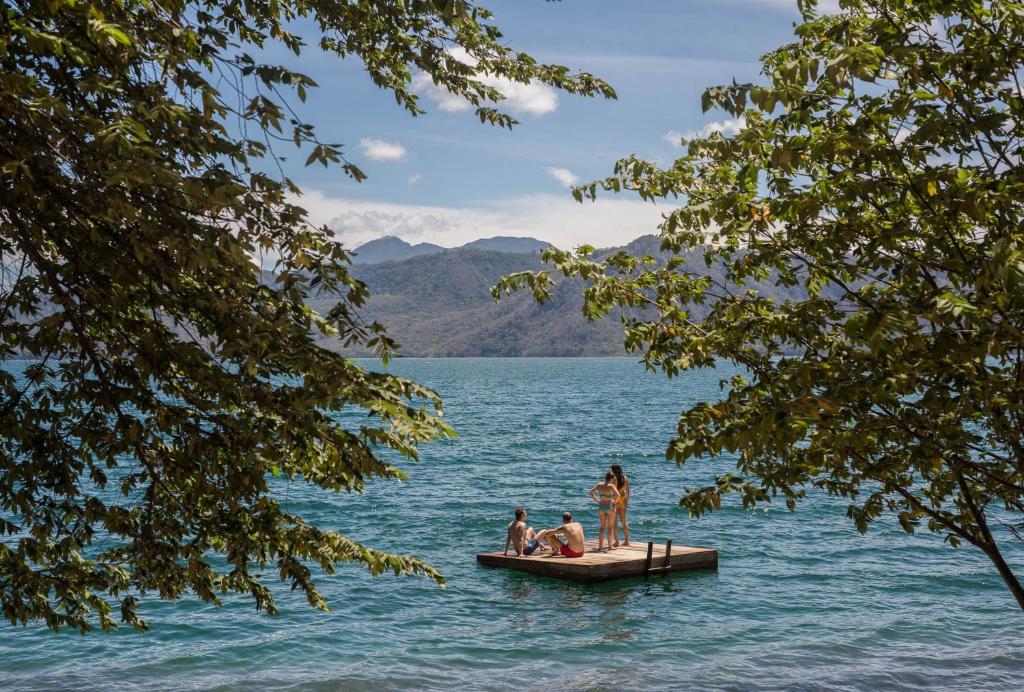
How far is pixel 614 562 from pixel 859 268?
17532mm

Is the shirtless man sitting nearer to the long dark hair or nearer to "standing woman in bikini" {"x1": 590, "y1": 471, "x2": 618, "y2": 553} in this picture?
"standing woman in bikini" {"x1": 590, "y1": 471, "x2": 618, "y2": 553}

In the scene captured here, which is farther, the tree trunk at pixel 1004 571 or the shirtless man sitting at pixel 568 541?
the shirtless man sitting at pixel 568 541

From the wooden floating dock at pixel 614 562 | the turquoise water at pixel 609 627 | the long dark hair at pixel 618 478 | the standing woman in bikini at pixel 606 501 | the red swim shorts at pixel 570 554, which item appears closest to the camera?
the turquoise water at pixel 609 627

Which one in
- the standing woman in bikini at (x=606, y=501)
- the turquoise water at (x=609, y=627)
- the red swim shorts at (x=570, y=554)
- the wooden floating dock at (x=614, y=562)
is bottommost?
the turquoise water at (x=609, y=627)

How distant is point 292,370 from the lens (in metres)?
7.01

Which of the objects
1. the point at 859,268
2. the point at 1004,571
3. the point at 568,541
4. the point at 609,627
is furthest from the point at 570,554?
the point at 859,268

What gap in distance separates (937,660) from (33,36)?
63.4ft

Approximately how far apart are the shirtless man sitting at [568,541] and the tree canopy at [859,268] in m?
16.1

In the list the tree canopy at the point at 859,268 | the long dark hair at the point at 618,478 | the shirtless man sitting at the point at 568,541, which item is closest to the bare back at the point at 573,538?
the shirtless man sitting at the point at 568,541

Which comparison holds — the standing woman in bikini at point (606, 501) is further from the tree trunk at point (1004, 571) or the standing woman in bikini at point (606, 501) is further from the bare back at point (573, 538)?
the tree trunk at point (1004, 571)

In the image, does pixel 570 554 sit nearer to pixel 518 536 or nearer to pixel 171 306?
pixel 518 536

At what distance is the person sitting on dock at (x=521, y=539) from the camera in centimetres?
2614

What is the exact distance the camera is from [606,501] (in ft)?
84.6

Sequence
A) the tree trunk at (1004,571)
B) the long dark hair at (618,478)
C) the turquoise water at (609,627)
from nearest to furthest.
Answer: the tree trunk at (1004,571) < the turquoise water at (609,627) < the long dark hair at (618,478)
